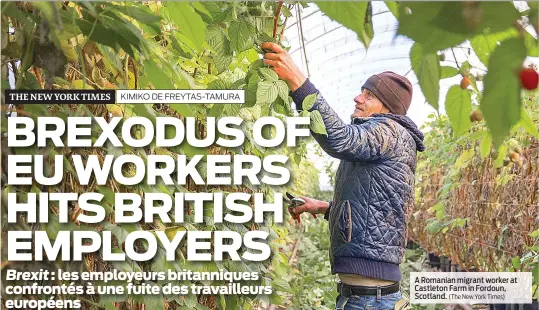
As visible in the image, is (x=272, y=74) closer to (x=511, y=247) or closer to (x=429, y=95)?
(x=429, y=95)

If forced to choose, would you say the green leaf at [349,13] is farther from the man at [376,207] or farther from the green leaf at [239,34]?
the man at [376,207]

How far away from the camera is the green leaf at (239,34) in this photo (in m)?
0.97

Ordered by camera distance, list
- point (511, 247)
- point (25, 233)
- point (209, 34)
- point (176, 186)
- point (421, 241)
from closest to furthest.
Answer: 1. point (25, 233)
2. point (176, 186)
3. point (209, 34)
4. point (511, 247)
5. point (421, 241)

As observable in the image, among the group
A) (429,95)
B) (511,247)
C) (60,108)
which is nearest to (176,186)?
(60,108)

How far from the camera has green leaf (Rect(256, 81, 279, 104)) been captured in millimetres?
954

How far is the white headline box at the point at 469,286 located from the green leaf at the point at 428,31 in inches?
30.4

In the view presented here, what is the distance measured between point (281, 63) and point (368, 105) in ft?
1.48

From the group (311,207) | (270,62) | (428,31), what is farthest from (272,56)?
(428,31)

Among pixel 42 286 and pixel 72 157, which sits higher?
pixel 72 157

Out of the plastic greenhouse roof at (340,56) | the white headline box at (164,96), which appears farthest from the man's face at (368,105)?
the plastic greenhouse roof at (340,56)

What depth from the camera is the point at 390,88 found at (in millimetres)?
1370

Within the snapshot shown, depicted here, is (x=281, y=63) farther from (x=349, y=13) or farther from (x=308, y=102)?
(x=349, y=13)

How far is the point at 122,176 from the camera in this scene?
0.84m

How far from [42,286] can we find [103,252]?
9 centimetres
